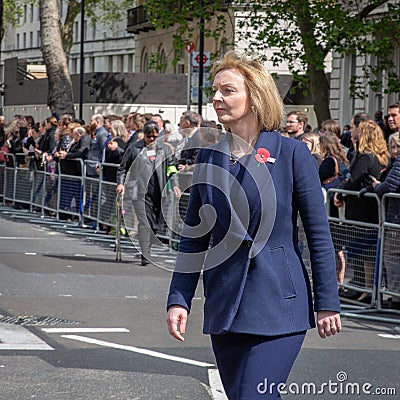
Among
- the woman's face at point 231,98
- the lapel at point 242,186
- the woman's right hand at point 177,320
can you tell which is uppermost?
the woman's face at point 231,98

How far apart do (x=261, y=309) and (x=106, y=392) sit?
2.69 m

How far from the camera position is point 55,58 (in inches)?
1328

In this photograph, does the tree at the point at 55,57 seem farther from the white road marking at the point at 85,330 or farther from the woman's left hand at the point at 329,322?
the woman's left hand at the point at 329,322

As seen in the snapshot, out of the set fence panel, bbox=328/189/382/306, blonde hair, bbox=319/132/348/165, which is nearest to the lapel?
fence panel, bbox=328/189/382/306

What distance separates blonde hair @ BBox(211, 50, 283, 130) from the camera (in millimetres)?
4543

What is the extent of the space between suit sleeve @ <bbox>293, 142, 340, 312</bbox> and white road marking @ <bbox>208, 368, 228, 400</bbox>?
243 centimetres

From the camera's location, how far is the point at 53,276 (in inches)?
512

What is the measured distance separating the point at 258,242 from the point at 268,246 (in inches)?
1.7

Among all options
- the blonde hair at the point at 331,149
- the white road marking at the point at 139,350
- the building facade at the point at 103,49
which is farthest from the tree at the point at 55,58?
the building facade at the point at 103,49

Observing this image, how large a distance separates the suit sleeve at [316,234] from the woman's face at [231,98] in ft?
0.91

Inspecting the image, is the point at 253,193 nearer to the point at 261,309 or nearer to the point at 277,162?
the point at 277,162

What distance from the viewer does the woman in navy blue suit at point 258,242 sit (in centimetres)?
445

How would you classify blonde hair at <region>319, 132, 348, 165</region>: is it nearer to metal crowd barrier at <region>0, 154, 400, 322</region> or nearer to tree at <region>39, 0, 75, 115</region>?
metal crowd barrier at <region>0, 154, 400, 322</region>

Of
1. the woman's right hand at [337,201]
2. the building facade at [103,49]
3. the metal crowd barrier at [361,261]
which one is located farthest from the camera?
the building facade at [103,49]
